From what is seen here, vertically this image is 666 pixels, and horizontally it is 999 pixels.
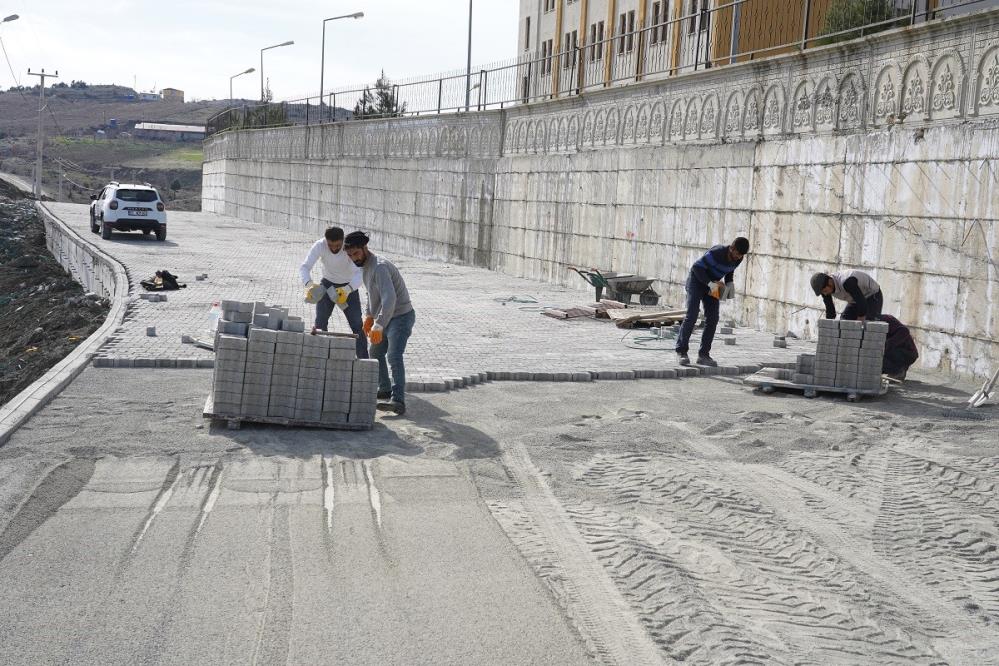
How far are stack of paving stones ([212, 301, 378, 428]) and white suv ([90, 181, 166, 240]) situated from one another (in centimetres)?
2427

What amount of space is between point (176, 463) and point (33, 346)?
13.4m

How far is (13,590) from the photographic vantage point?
5.21 m

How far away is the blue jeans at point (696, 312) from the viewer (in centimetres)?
1277

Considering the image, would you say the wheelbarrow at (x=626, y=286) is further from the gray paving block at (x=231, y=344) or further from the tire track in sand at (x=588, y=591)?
the tire track in sand at (x=588, y=591)

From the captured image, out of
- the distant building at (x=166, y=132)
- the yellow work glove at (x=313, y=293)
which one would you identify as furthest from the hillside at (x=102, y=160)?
the yellow work glove at (x=313, y=293)

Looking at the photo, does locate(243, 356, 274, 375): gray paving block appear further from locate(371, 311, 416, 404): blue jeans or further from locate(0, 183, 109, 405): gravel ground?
A: locate(0, 183, 109, 405): gravel ground

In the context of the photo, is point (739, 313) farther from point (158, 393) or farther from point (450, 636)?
point (450, 636)

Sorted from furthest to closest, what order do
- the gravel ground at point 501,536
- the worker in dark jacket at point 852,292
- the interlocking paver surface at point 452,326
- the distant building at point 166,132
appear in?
the distant building at point 166,132, the interlocking paver surface at point 452,326, the worker in dark jacket at point 852,292, the gravel ground at point 501,536

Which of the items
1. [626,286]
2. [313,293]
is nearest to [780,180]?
[626,286]

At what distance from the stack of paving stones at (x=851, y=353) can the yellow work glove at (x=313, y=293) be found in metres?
5.05

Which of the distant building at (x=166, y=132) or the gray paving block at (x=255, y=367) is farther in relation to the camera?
the distant building at (x=166, y=132)

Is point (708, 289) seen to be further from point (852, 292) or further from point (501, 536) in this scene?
point (501, 536)

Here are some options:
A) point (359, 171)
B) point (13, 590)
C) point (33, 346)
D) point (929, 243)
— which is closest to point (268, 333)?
point (13, 590)

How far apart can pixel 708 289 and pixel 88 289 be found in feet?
55.4
